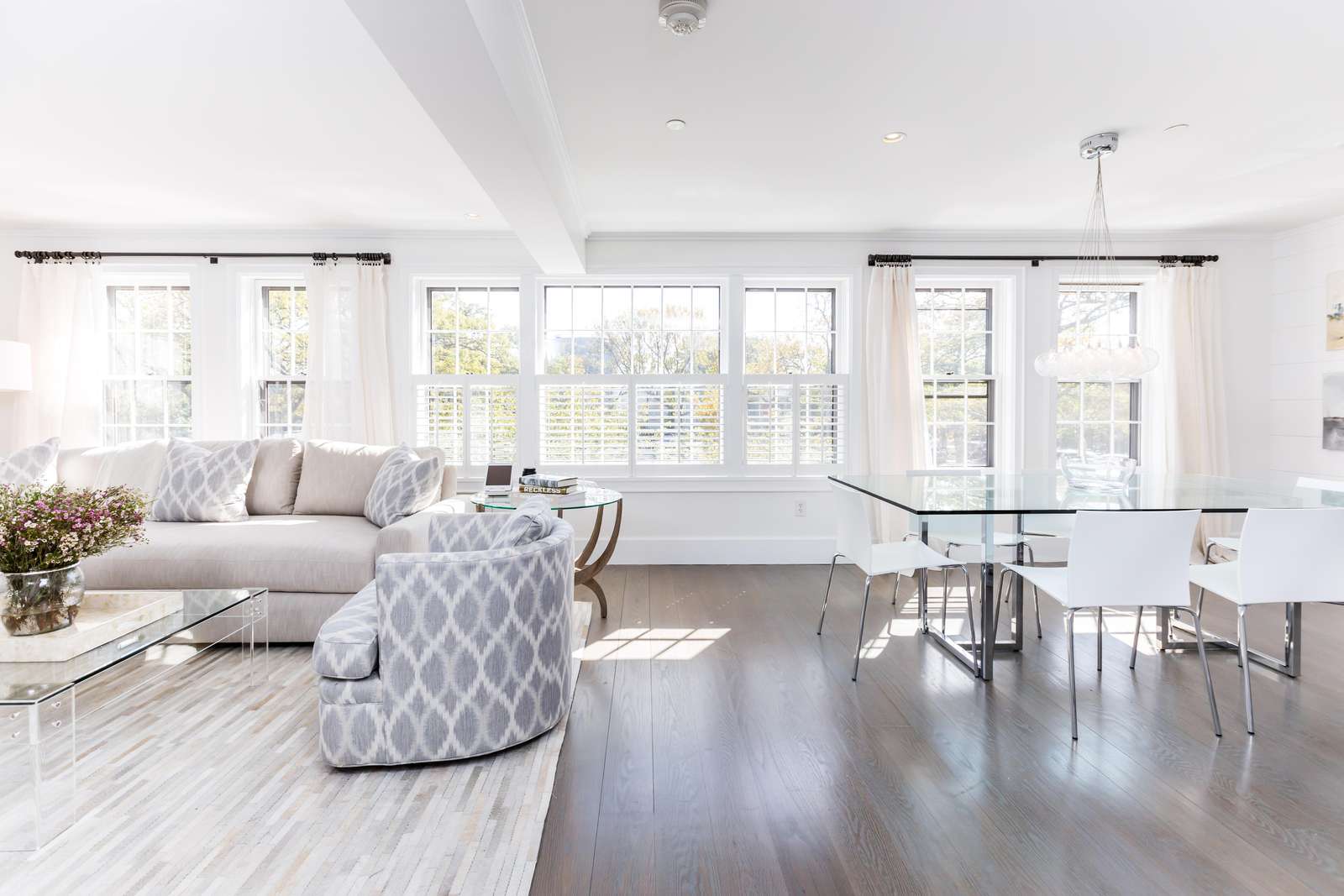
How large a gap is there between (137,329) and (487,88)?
4.36 metres

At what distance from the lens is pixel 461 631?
203 cm

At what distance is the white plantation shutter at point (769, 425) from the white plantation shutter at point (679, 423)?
8.7 inches

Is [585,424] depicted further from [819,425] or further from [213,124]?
[213,124]

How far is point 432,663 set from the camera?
202cm

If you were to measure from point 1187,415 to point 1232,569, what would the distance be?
2520 mm

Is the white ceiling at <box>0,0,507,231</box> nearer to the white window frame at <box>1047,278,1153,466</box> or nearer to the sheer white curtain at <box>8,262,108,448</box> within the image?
the sheer white curtain at <box>8,262,108,448</box>

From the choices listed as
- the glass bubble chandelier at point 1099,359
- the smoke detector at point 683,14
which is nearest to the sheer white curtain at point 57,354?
the smoke detector at point 683,14

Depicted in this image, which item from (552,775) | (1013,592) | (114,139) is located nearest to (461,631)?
(552,775)

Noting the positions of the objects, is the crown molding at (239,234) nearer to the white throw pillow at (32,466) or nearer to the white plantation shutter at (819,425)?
the white throw pillow at (32,466)

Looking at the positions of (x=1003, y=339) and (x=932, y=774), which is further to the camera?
(x=1003, y=339)

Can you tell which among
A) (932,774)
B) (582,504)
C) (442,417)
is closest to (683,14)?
(582,504)

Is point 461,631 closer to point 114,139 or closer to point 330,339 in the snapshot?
point 114,139

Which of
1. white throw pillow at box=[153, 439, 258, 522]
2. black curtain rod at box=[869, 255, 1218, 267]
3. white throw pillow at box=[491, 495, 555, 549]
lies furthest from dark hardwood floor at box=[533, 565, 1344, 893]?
black curtain rod at box=[869, 255, 1218, 267]

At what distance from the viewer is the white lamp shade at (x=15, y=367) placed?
4.17m
